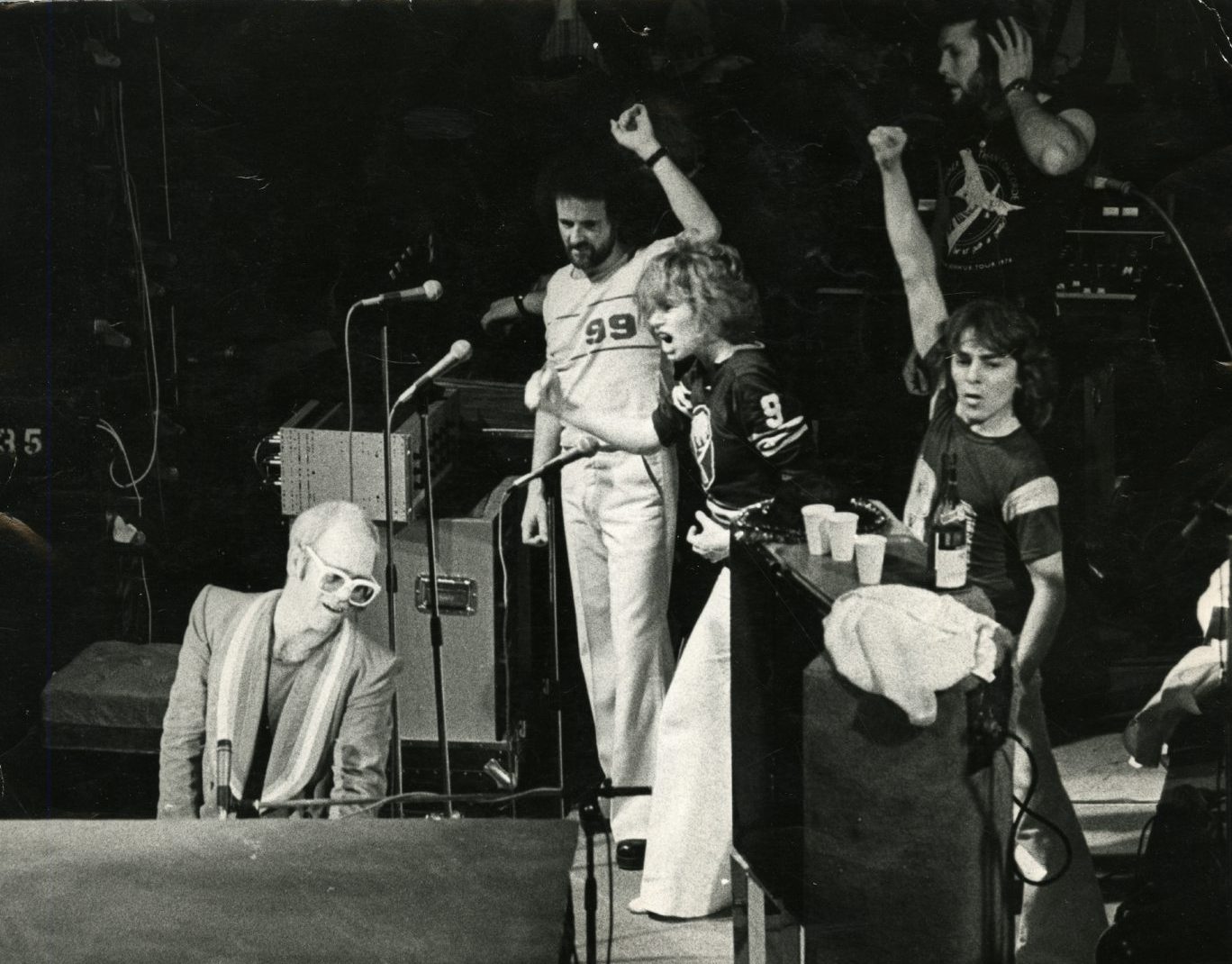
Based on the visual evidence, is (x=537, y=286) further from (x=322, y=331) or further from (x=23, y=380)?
(x=23, y=380)

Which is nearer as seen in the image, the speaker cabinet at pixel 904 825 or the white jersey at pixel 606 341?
the speaker cabinet at pixel 904 825

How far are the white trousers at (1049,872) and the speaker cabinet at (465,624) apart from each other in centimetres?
127

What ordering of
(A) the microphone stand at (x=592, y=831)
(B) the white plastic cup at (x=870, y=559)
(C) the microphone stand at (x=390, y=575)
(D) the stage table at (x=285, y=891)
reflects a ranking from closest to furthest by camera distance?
(D) the stage table at (x=285, y=891) < (A) the microphone stand at (x=592, y=831) < (B) the white plastic cup at (x=870, y=559) < (C) the microphone stand at (x=390, y=575)

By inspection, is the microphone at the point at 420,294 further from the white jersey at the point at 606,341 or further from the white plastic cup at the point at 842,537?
the white plastic cup at the point at 842,537

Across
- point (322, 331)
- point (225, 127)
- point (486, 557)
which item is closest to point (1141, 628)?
point (486, 557)

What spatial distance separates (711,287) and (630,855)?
1.47 meters

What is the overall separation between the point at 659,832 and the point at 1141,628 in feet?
4.35

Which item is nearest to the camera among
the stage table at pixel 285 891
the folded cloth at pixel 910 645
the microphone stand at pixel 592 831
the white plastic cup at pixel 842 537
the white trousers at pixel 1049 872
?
the stage table at pixel 285 891

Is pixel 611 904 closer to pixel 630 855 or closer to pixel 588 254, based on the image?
pixel 630 855

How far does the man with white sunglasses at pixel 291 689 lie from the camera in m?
3.85

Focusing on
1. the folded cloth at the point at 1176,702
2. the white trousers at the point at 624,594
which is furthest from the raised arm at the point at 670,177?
the folded cloth at the point at 1176,702

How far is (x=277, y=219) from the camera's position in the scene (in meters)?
3.87

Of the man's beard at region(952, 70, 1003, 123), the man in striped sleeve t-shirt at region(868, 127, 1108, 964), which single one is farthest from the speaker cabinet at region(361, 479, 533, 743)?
the man's beard at region(952, 70, 1003, 123)

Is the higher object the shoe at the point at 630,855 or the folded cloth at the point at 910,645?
the folded cloth at the point at 910,645
